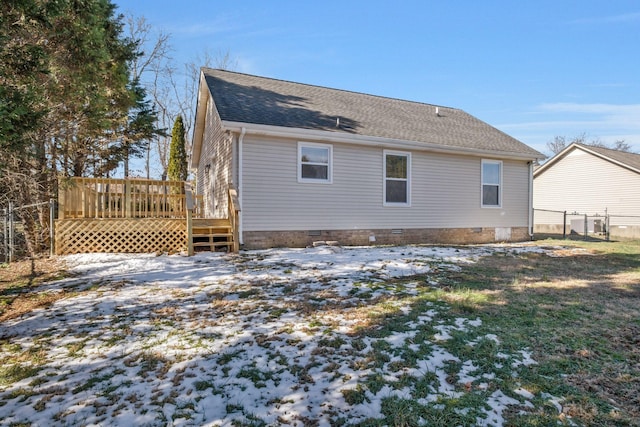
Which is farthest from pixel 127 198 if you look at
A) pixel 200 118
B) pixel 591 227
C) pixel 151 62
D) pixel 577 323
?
pixel 591 227

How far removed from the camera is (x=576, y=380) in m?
2.83

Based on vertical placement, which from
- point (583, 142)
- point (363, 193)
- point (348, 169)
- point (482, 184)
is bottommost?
point (363, 193)

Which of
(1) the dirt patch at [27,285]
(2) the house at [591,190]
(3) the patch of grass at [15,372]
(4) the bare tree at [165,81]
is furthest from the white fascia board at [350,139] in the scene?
(4) the bare tree at [165,81]

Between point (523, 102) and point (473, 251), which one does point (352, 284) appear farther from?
point (523, 102)

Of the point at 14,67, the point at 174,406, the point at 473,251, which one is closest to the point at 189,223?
the point at 14,67

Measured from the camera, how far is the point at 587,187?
814 inches

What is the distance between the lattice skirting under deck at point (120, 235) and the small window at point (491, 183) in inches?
391

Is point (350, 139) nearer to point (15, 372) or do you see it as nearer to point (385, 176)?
point (385, 176)

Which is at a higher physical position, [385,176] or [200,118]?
[200,118]

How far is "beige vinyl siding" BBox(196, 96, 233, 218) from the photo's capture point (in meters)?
9.98

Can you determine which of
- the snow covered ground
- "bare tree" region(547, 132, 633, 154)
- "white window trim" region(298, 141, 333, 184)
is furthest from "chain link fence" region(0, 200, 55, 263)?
"bare tree" region(547, 132, 633, 154)

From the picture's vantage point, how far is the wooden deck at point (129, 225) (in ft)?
26.7

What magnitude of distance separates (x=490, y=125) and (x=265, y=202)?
36.8 feet

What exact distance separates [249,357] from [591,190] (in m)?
23.9
